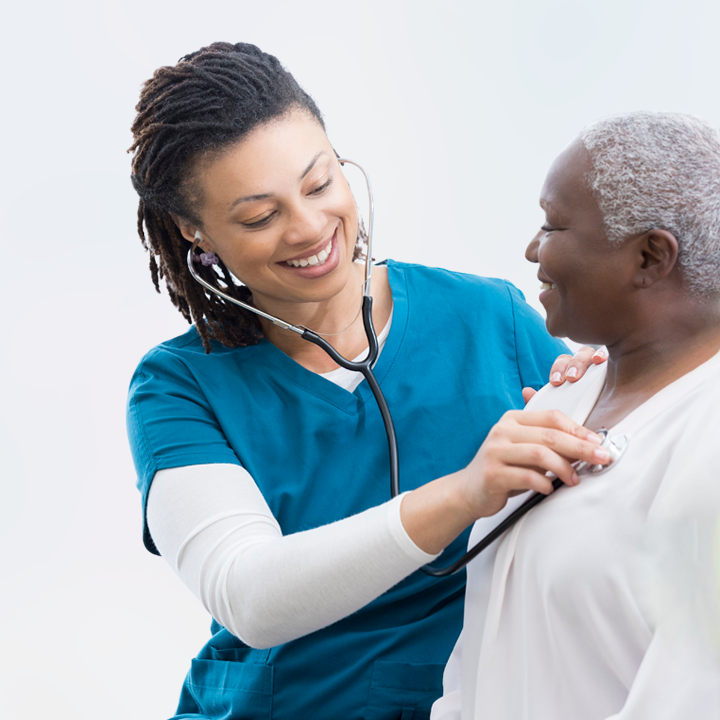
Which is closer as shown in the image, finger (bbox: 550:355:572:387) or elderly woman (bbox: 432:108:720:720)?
elderly woman (bbox: 432:108:720:720)

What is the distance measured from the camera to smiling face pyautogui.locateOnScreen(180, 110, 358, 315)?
1059mm

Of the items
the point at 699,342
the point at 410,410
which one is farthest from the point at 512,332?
the point at 699,342

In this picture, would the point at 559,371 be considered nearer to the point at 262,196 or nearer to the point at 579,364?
the point at 579,364

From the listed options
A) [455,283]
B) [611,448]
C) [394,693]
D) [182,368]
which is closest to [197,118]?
[182,368]

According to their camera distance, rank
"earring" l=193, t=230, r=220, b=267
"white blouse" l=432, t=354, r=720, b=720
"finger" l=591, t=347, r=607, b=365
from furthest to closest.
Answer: "earring" l=193, t=230, r=220, b=267 → "finger" l=591, t=347, r=607, b=365 → "white blouse" l=432, t=354, r=720, b=720

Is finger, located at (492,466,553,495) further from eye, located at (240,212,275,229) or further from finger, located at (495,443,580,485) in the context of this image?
eye, located at (240,212,275,229)

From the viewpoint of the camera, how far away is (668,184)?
0.72 meters

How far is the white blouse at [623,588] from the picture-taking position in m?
0.66

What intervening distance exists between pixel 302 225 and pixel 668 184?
48 cm

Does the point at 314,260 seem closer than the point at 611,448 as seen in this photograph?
No

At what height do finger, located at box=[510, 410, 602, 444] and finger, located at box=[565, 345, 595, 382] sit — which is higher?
finger, located at box=[565, 345, 595, 382]

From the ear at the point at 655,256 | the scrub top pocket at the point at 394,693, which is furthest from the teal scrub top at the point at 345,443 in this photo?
the ear at the point at 655,256

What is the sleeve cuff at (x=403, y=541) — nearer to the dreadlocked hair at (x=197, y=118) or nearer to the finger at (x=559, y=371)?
the finger at (x=559, y=371)

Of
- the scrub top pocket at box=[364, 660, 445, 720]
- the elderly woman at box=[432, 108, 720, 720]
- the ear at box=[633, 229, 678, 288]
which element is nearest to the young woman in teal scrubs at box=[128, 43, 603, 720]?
the scrub top pocket at box=[364, 660, 445, 720]
